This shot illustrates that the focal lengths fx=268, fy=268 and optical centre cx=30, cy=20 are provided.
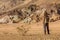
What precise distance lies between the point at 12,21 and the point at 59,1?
6904 mm

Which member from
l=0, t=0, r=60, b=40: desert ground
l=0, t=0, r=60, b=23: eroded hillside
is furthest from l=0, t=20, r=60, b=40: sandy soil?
l=0, t=0, r=60, b=23: eroded hillside

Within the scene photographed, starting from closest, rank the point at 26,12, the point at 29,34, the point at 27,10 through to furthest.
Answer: the point at 29,34 < the point at 26,12 < the point at 27,10

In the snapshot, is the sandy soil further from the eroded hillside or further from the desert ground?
the eroded hillside

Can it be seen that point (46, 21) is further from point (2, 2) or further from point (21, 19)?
point (2, 2)

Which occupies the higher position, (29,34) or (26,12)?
(26,12)

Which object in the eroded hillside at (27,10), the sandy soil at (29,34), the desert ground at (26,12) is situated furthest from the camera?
the eroded hillside at (27,10)

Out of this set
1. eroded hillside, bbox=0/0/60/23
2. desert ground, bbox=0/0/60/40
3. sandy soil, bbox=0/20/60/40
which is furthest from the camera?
eroded hillside, bbox=0/0/60/23

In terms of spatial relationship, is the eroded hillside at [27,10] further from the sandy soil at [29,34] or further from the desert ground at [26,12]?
the sandy soil at [29,34]

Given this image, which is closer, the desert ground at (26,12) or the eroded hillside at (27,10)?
the desert ground at (26,12)

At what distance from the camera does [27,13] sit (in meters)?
29.3

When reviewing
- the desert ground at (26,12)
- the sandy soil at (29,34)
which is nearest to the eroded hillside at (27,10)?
the desert ground at (26,12)

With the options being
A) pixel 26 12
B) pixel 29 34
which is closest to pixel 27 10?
pixel 26 12

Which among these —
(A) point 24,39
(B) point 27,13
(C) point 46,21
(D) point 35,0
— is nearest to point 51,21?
(B) point 27,13

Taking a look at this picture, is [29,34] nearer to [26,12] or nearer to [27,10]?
[26,12]
